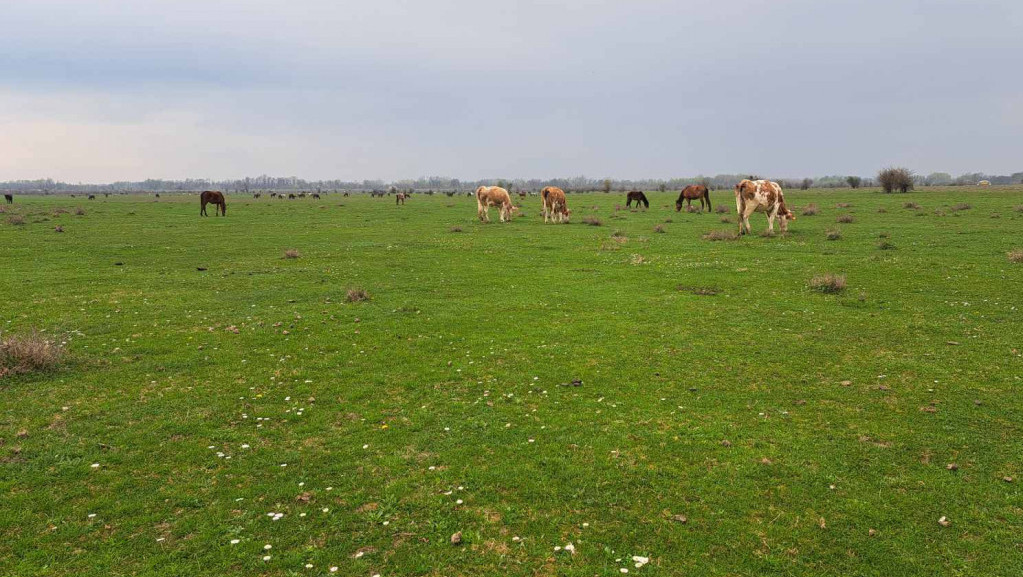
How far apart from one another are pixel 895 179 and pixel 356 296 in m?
86.1

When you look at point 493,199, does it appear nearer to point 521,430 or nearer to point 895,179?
point 521,430

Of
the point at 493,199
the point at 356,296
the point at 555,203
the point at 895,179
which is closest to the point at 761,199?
the point at 555,203

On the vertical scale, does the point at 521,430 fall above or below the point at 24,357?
below

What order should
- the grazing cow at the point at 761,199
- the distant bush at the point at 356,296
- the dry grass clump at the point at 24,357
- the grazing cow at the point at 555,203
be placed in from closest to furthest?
the dry grass clump at the point at 24,357, the distant bush at the point at 356,296, the grazing cow at the point at 761,199, the grazing cow at the point at 555,203

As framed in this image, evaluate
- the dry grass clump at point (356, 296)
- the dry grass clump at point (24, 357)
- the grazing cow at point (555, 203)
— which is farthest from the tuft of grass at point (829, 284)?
the grazing cow at point (555, 203)

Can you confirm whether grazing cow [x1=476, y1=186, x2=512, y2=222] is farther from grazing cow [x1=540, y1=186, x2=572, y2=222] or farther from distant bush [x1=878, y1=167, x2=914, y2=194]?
distant bush [x1=878, y1=167, x2=914, y2=194]

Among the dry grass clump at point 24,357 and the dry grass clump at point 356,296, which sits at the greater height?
the dry grass clump at point 356,296

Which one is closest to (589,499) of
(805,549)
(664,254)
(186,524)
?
(805,549)

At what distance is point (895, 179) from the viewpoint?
7625 centimetres

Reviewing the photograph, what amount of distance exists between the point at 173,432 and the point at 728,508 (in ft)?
26.2

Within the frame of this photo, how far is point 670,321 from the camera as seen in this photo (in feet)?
46.4

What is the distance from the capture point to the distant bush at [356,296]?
1683 cm

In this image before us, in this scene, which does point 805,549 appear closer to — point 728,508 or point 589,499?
point 728,508

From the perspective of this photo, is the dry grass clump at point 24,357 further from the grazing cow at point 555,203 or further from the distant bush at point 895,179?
the distant bush at point 895,179
